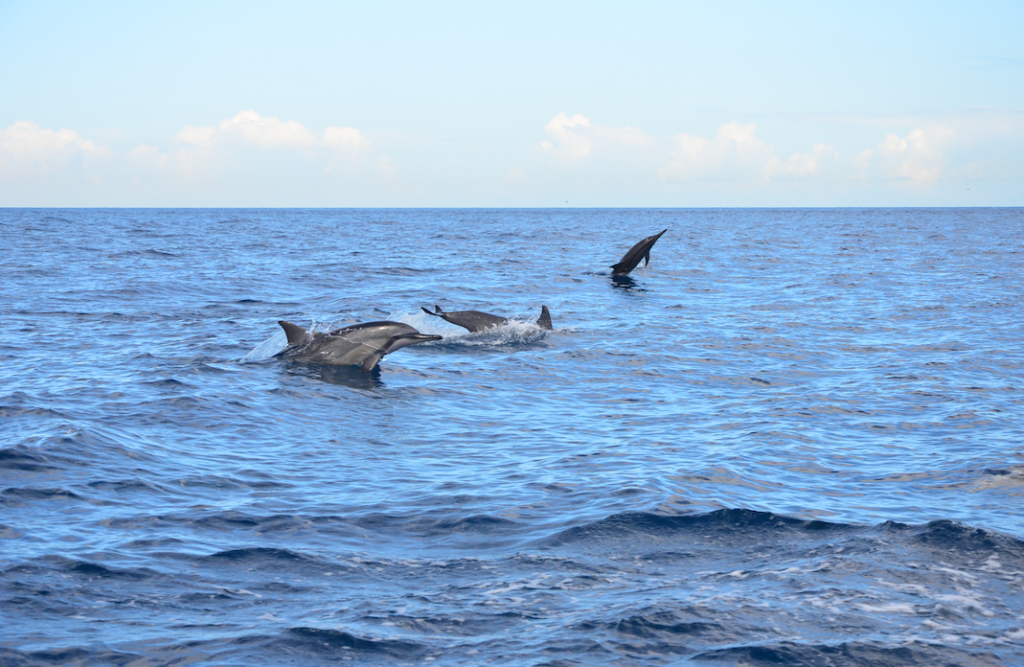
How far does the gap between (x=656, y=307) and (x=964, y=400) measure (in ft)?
37.8

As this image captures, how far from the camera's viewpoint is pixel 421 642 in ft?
18.2

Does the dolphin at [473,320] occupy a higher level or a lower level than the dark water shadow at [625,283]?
lower

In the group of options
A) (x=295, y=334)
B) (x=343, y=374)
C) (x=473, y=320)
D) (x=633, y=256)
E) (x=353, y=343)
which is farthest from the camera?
(x=633, y=256)

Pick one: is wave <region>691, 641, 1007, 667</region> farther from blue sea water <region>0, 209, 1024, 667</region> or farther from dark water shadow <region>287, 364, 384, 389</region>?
dark water shadow <region>287, 364, 384, 389</region>

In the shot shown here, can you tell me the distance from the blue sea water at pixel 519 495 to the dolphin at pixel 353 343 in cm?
39

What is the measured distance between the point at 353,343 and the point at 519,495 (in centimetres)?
666

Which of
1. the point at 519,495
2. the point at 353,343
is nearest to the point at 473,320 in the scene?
the point at 353,343

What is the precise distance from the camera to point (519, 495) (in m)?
8.65

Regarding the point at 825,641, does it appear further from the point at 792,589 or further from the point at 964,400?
the point at 964,400

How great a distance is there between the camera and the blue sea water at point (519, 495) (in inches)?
225

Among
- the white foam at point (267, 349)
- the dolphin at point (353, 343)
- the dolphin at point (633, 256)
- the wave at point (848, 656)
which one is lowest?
the wave at point (848, 656)

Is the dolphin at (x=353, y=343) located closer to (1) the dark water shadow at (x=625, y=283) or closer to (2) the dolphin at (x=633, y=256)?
(1) the dark water shadow at (x=625, y=283)

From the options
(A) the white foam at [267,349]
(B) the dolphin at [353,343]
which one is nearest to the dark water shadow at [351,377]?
(B) the dolphin at [353,343]

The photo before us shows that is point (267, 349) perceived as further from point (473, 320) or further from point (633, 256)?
point (633, 256)
